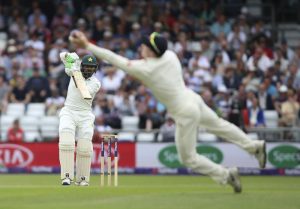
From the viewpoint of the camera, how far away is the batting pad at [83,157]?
49.2 ft

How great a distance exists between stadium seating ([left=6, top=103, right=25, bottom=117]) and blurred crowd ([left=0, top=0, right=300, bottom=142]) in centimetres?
15

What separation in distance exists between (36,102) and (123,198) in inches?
458

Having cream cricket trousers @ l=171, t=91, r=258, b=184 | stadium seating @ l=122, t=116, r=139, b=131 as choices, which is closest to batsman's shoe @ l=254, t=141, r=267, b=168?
cream cricket trousers @ l=171, t=91, r=258, b=184

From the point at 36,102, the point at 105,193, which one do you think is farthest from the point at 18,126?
the point at 105,193

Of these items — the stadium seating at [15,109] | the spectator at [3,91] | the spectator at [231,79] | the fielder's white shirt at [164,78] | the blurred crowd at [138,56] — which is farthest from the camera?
the spectator at [231,79]

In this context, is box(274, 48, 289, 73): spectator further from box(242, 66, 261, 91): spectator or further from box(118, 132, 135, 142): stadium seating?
box(118, 132, 135, 142): stadium seating

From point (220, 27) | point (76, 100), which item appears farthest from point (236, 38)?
point (76, 100)

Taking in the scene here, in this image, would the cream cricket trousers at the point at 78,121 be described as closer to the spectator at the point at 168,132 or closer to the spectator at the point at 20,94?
the spectator at the point at 168,132

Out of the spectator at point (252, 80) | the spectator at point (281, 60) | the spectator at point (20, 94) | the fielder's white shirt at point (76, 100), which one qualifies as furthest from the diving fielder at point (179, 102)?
the spectator at point (281, 60)

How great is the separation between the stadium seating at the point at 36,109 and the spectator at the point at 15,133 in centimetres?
84

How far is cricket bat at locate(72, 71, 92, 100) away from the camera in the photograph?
14.2 meters

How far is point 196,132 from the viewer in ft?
38.1

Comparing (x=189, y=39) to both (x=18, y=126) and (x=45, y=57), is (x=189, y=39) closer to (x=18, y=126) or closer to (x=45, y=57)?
(x=45, y=57)

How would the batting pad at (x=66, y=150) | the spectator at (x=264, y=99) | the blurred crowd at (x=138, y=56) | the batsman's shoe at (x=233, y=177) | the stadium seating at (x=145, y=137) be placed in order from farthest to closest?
the spectator at (x=264, y=99)
the blurred crowd at (x=138, y=56)
the stadium seating at (x=145, y=137)
the batting pad at (x=66, y=150)
the batsman's shoe at (x=233, y=177)
